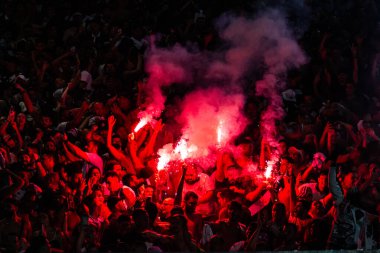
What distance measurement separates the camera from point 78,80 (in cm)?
748

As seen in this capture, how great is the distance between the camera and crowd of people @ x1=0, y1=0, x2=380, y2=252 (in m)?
5.49

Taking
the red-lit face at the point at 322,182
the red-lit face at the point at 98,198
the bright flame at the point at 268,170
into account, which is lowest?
the red-lit face at the point at 98,198

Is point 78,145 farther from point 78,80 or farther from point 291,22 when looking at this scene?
point 291,22

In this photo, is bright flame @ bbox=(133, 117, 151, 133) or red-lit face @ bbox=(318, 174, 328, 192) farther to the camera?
bright flame @ bbox=(133, 117, 151, 133)

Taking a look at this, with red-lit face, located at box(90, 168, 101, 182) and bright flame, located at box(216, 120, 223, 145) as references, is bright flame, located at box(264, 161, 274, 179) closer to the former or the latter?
bright flame, located at box(216, 120, 223, 145)

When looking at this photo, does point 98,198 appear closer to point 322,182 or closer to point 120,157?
point 120,157

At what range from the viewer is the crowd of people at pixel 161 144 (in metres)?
5.49

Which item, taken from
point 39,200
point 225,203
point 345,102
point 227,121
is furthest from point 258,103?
point 39,200

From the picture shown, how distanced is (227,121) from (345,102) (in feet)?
4.64

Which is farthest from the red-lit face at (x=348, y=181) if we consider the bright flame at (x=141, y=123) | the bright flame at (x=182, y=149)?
the bright flame at (x=141, y=123)

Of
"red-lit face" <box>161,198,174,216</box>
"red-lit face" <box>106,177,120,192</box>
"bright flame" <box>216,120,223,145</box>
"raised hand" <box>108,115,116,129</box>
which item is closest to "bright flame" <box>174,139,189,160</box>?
"bright flame" <box>216,120,223,145</box>

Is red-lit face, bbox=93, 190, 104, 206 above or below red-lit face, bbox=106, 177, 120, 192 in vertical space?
below

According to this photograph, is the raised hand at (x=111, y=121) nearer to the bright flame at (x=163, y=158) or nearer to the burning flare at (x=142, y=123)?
the burning flare at (x=142, y=123)

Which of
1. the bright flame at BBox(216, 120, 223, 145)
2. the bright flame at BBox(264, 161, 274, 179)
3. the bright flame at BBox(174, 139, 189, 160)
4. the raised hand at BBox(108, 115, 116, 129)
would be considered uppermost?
the bright flame at BBox(216, 120, 223, 145)
